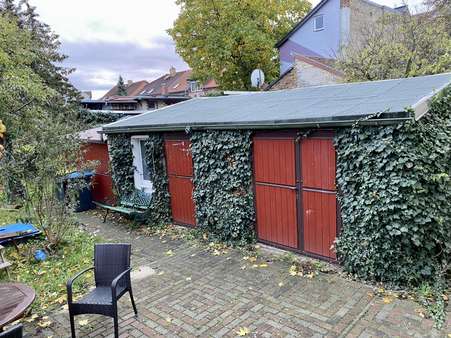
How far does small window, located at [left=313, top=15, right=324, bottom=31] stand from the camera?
75.6 ft

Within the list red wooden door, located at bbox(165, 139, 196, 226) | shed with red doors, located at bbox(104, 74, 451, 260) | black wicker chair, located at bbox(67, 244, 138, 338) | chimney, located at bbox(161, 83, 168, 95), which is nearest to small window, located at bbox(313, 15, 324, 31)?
shed with red doors, located at bbox(104, 74, 451, 260)

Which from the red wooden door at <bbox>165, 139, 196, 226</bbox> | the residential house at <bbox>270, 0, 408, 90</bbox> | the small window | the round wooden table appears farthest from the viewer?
the small window

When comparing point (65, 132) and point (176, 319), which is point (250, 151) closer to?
point (176, 319)

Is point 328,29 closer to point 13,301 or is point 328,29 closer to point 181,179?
point 181,179

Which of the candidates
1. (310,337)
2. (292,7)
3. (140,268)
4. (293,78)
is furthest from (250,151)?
(292,7)

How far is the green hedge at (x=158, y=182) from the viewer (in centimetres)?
835

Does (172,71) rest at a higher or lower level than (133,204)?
higher

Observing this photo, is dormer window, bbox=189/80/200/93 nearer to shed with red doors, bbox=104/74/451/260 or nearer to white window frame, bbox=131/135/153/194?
white window frame, bbox=131/135/153/194

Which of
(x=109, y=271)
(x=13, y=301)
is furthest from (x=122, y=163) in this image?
(x=13, y=301)

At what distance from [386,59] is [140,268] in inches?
436

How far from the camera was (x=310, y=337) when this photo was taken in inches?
146

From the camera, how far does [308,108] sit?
19.4ft

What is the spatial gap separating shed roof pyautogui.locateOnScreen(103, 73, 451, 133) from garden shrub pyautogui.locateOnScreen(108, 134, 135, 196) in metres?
0.36

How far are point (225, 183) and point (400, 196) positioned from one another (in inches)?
134
